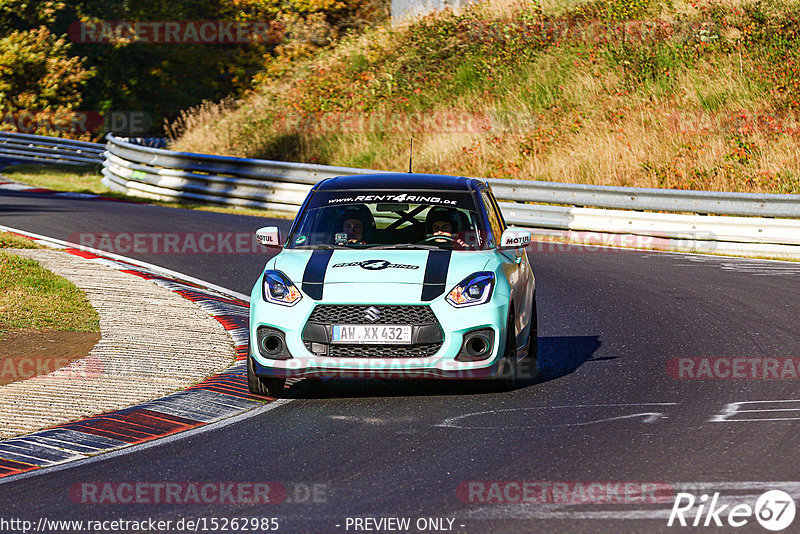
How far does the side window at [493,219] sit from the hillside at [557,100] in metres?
13.3

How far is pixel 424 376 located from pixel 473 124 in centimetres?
2080

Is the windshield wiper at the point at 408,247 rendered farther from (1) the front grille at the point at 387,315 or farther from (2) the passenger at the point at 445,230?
(1) the front grille at the point at 387,315

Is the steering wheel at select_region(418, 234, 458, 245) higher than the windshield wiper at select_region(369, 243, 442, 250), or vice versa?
the steering wheel at select_region(418, 234, 458, 245)

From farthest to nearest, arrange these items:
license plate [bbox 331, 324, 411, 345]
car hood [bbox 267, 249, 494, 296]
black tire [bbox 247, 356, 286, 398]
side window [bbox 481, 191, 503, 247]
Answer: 1. side window [bbox 481, 191, 503, 247]
2. black tire [bbox 247, 356, 286, 398]
3. car hood [bbox 267, 249, 494, 296]
4. license plate [bbox 331, 324, 411, 345]

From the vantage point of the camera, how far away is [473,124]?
28344mm

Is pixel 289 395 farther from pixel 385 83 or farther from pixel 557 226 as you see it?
pixel 385 83

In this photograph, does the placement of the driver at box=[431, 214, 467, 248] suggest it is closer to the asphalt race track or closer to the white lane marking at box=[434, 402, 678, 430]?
the asphalt race track

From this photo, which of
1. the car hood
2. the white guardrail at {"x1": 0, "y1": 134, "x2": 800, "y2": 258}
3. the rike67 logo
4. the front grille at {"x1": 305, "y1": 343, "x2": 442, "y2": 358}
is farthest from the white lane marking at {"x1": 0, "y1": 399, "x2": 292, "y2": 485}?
the white guardrail at {"x1": 0, "y1": 134, "x2": 800, "y2": 258}

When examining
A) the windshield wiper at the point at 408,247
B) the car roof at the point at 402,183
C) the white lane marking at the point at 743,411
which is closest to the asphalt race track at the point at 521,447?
the white lane marking at the point at 743,411

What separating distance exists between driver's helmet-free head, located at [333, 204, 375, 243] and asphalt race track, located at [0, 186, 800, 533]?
116cm

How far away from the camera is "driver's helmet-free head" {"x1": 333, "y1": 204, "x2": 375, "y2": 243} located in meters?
9.16

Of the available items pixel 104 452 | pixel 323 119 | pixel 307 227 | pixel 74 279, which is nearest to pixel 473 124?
pixel 323 119

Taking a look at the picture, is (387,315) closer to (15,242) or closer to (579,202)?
(15,242)

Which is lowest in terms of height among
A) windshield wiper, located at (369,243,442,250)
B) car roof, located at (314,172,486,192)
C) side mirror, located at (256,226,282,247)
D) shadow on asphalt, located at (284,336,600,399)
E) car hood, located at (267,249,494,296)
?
shadow on asphalt, located at (284,336,600,399)
